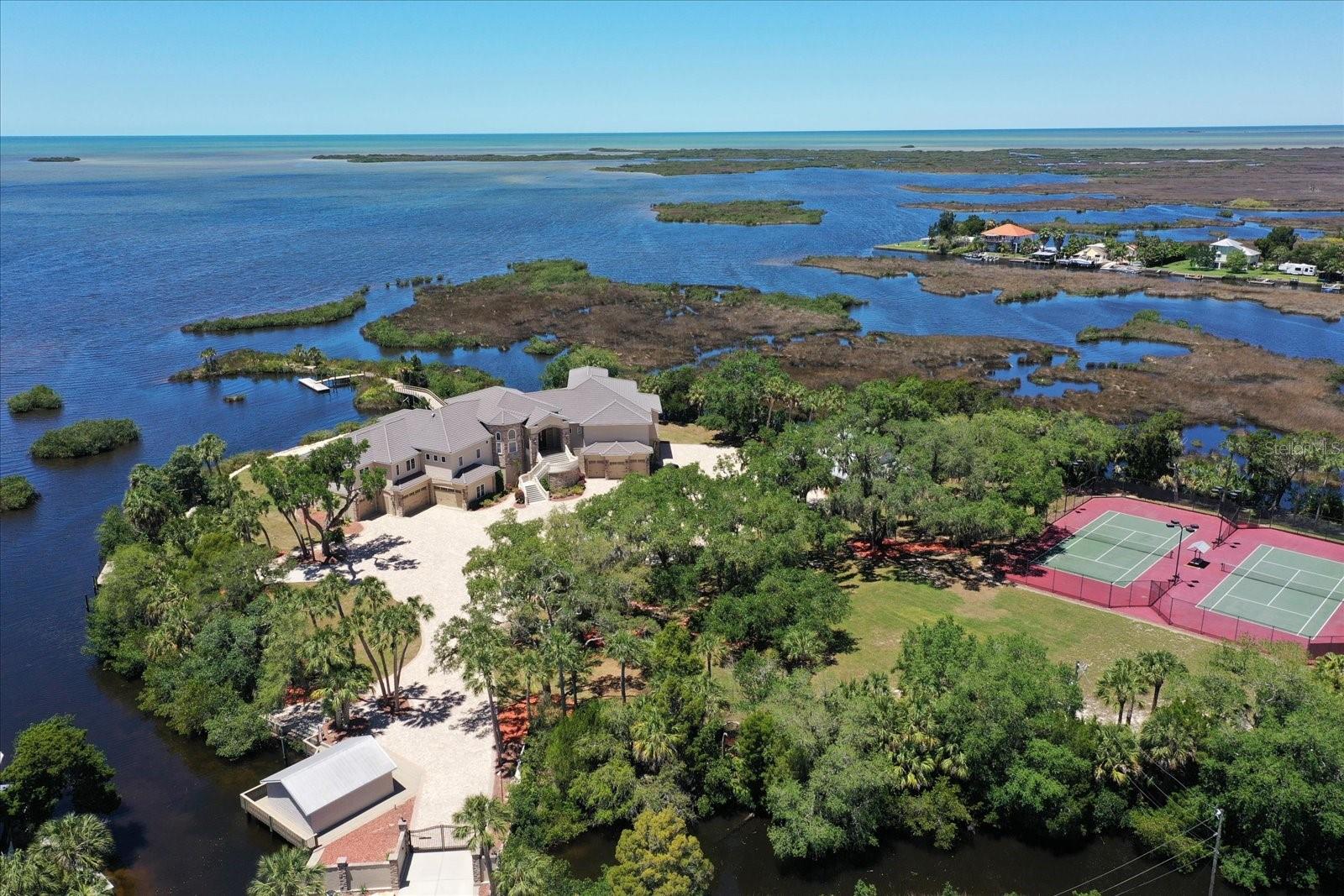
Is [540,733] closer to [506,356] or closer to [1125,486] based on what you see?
[1125,486]

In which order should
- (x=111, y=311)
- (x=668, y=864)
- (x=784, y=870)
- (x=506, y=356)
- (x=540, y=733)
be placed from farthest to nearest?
(x=111, y=311)
(x=506, y=356)
(x=540, y=733)
(x=784, y=870)
(x=668, y=864)

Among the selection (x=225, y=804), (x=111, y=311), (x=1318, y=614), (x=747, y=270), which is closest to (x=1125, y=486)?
(x=1318, y=614)

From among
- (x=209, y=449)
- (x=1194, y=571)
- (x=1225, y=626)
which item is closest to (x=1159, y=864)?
(x=1225, y=626)

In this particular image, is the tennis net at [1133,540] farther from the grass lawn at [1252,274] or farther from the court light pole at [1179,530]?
the grass lawn at [1252,274]

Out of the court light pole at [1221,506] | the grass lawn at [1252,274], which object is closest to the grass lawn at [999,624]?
the court light pole at [1221,506]

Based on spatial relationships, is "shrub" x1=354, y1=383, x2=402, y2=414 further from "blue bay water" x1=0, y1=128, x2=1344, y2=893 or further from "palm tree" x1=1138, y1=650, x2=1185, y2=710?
"palm tree" x1=1138, y1=650, x2=1185, y2=710

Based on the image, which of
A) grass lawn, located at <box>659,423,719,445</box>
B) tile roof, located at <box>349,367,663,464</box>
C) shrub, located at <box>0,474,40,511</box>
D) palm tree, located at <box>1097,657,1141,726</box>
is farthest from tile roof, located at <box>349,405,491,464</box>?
palm tree, located at <box>1097,657,1141,726</box>

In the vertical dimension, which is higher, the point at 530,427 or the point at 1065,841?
the point at 530,427

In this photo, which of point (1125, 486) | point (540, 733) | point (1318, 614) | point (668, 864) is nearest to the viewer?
point (668, 864)

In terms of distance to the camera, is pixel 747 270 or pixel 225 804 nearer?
pixel 225 804
